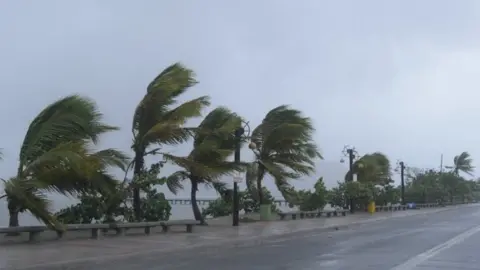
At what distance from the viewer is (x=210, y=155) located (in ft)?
81.4

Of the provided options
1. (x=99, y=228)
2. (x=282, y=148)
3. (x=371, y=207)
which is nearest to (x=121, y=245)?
(x=99, y=228)

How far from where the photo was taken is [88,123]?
19.0 m

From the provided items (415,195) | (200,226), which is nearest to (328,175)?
(415,195)

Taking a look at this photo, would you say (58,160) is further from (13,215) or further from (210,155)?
(210,155)

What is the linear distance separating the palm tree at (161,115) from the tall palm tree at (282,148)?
866 centimetres

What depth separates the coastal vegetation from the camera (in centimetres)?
1686

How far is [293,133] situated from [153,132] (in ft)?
36.7

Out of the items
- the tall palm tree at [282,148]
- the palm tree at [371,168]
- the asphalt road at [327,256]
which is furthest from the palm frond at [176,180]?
the palm tree at [371,168]

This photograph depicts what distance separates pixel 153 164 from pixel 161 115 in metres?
1.95

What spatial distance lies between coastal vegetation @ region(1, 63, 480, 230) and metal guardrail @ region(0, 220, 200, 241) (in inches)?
21.0

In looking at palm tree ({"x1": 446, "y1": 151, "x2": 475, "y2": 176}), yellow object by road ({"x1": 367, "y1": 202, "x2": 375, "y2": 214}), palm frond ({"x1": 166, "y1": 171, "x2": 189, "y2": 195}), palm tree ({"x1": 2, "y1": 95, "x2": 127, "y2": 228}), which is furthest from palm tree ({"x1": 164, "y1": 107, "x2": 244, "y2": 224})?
palm tree ({"x1": 446, "y1": 151, "x2": 475, "y2": 176})

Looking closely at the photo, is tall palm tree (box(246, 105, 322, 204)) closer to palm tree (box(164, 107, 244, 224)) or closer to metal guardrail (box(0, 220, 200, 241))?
palm tree (box(164, 107, 244, 224))

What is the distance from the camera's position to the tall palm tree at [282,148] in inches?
1257

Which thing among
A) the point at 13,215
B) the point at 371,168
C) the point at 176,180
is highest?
the point at 371,168
